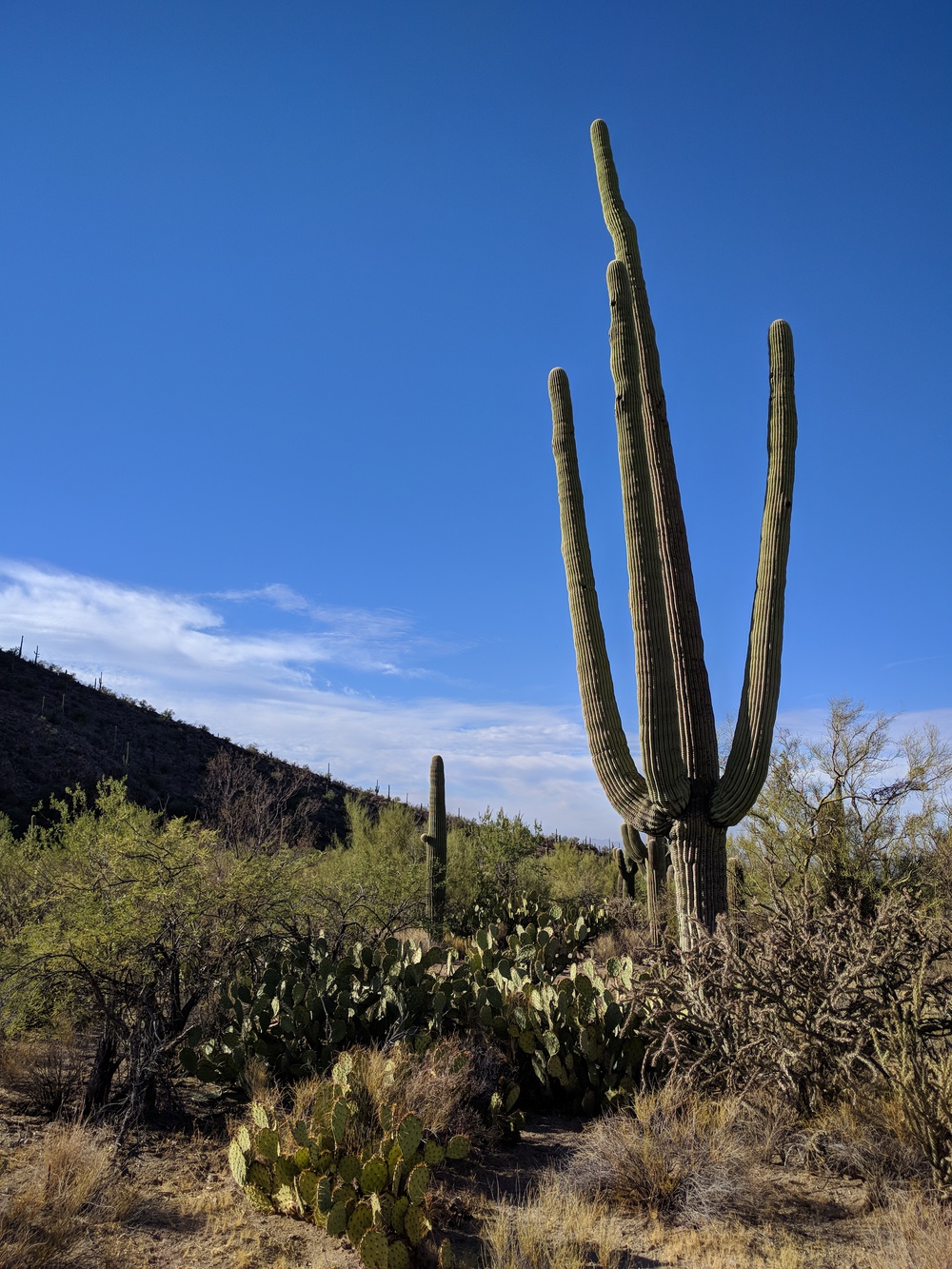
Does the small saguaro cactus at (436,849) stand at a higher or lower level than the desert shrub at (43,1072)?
higher

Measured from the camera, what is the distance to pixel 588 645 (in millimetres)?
8672

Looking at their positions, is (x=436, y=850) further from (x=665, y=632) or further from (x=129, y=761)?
(x=129, y=761)

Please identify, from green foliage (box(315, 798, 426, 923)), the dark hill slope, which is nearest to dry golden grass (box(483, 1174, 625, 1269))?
green foliage (box(315, 798, 426, 923))

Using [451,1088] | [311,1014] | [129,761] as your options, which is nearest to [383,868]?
[311,1014]

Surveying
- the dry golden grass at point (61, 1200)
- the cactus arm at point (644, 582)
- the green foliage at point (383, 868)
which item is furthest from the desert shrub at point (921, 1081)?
the green foliage at point (383, 868)

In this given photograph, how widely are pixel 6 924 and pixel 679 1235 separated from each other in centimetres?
823

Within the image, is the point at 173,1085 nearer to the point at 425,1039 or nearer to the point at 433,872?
the point at 425,1039

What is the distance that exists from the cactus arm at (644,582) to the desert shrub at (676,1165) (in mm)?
2968

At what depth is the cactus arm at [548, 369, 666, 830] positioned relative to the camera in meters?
8.04

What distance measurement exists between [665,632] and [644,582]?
1.81 feet

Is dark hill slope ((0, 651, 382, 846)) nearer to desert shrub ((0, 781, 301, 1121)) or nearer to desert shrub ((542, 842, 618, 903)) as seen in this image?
desert shrub ((542, 842, 618, 903))

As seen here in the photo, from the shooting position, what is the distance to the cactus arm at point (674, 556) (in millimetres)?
8023

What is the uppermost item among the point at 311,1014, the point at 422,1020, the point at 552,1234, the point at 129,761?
the point at 129,761

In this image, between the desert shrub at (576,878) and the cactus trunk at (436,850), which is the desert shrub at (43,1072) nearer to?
the cactus trunk at (436,850)
